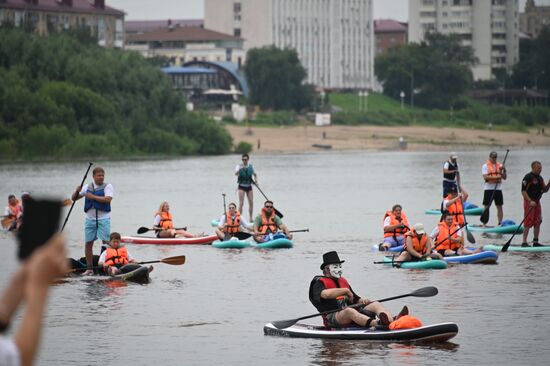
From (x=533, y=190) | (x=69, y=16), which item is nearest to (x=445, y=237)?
(x=533, y=190)

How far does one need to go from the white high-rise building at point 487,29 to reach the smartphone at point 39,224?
190 meters

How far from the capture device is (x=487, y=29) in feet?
634

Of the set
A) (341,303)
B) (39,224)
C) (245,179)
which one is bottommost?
(341,303)

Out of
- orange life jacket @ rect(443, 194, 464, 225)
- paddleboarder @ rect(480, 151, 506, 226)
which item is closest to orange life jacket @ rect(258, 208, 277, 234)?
orange life jacket @ rect(443, 194, 464, 225)

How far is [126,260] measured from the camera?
22828mm

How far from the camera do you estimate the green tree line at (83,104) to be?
8300 cm

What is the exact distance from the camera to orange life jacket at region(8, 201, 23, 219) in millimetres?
33225

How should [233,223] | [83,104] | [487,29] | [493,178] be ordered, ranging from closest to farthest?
[233,223], [493,178], [83,104], [487,29]

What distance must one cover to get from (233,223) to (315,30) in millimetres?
164990

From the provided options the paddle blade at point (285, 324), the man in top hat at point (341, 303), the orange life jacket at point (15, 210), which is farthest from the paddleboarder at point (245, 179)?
the man in top hat at point (341, 303)

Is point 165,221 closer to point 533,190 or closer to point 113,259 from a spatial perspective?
point 113,259

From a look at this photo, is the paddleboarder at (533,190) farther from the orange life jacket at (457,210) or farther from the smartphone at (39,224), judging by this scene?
the smartphone at (39,224)

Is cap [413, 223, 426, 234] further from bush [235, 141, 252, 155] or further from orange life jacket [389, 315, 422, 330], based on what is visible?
bush [235, 141, 252, 155]

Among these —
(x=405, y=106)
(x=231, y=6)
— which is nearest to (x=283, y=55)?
(x=405, y=106)
